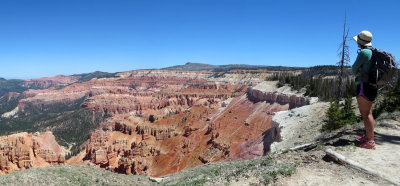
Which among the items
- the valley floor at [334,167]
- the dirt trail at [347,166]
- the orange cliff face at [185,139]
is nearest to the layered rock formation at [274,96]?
the orange cliff face at [185,139]

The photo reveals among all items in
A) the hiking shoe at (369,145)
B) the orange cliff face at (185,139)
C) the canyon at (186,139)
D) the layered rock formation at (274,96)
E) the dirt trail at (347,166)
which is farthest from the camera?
the layered rock formation at (274,96)

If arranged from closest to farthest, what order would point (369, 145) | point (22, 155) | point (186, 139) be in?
1. point (369, 145)
2. point (22, 155)
3. point (186, 139)

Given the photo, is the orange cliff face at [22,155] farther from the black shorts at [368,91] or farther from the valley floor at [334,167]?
the black shorts at [368,91]

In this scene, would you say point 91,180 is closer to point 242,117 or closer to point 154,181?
point 154,181

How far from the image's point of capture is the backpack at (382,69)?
20.3 feet

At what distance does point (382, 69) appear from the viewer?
6.23 m

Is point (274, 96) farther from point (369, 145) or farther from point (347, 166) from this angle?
point (347, 166)

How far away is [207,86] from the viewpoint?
131m

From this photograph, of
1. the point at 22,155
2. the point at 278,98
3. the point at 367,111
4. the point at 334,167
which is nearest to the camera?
the point at 334,167

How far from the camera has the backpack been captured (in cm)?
618

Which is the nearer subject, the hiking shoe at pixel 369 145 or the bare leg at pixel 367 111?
the bare leg at pixel 367 111

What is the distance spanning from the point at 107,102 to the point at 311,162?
132104 mm

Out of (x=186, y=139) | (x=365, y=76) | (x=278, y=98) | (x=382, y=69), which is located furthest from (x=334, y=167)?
(x=278, y=98)

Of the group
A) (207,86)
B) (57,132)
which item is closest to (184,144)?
(57,132)
